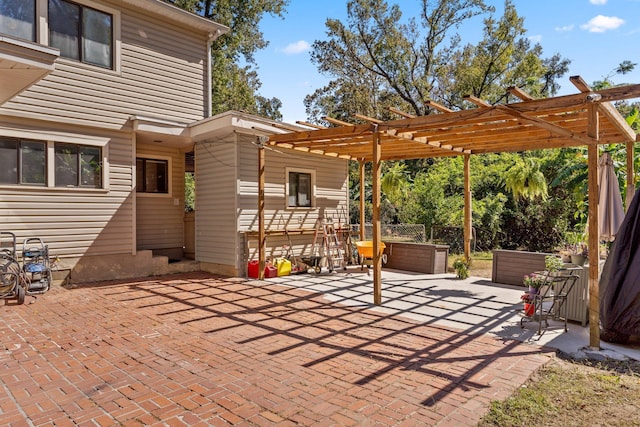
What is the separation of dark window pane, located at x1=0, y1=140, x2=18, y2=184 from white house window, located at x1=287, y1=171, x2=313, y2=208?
5694mm

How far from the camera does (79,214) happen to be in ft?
28.3

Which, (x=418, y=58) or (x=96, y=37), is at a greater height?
(x=418, y=58)

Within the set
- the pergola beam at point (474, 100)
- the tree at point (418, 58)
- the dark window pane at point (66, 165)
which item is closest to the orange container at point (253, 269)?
the dark window pane at point (66, 165)

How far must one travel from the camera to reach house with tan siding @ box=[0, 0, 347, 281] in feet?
26.4

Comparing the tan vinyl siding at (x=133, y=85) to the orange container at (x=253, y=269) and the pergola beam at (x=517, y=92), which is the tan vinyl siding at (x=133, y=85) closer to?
the orange container at (x=253, y=269)

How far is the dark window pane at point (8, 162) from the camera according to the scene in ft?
25.4

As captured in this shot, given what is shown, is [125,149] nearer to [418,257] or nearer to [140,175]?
[140,175]

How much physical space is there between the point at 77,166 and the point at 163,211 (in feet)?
7.97

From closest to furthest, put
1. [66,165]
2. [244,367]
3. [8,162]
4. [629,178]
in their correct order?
[244,367], [629,178], [8,162], [66,165]

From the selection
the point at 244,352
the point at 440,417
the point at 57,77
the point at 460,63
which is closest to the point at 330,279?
the point at 244,352

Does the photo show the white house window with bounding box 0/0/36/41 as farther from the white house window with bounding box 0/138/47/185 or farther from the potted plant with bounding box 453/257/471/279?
the potted plant with bounding box 453/257/471/279

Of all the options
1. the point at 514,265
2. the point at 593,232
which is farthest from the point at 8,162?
the point at 514,265

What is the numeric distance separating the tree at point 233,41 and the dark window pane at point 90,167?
11480mm

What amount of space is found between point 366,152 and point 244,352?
7.13 metres
